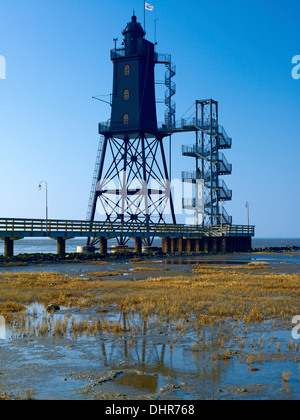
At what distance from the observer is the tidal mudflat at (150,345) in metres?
7.17

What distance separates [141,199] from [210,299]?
37.4 m

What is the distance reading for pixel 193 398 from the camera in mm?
6676

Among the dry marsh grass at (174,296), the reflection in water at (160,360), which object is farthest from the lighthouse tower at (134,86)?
the reflection in water at (160,360)

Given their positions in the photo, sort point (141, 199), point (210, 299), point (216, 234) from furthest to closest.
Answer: point (216, 234) < point (141, 199) < point (210, 299)

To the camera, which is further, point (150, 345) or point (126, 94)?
point (126, 94)

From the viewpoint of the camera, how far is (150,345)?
9.77 metres

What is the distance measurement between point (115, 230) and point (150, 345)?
3910cm

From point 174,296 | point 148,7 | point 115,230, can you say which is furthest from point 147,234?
point 174,296

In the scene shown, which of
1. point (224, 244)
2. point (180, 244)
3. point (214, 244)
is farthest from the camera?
point (224, 244)

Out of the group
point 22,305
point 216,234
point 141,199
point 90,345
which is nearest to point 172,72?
point 141,199

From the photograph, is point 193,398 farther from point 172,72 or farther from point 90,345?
point 172,72

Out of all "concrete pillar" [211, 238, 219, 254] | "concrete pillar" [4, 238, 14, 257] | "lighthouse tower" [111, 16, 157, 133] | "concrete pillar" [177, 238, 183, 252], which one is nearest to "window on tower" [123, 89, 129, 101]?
"lighthouse tower" [111, 16, 157, 133]

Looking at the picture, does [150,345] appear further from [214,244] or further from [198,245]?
[214,244]

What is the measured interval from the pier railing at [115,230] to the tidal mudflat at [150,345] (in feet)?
72.2
